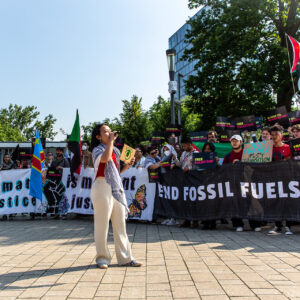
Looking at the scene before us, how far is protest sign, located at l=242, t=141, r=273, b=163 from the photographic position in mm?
7727

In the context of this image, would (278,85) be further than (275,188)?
Yes

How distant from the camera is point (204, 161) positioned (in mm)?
8320

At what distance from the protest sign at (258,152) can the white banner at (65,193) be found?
111 inches

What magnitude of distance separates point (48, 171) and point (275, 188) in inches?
278

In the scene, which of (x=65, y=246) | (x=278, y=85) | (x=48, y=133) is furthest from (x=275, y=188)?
(x=48, y=133)

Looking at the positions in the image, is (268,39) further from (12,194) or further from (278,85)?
(12,194)

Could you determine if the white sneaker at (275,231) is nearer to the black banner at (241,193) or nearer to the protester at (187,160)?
the black banner at (241,193)

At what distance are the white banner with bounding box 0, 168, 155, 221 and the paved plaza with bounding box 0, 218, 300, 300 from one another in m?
2.56

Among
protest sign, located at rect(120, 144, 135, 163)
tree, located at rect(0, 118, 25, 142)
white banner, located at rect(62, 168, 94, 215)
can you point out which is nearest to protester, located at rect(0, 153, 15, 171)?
white banner, located at rect(62, 168, 94, 215)

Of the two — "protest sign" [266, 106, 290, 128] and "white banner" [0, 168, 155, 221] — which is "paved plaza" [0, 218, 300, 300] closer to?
"white banner" [0, 168, 155, 221]

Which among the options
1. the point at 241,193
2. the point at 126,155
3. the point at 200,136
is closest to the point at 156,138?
the point at 200,136

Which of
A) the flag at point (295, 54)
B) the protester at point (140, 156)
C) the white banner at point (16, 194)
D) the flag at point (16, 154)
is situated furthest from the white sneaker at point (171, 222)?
the flag at point (295, 54)

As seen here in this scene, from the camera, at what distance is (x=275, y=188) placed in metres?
7.54

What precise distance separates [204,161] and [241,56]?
13.1 metres
